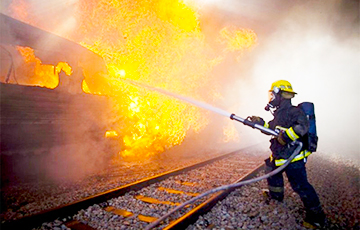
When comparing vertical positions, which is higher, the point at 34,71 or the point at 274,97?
the point at 34,71

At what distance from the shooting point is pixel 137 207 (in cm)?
464

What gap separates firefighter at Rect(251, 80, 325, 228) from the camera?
13.8 feet

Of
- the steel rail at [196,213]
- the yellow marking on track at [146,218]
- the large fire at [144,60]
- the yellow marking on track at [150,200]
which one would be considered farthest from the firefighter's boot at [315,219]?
the large fire at [144,60]

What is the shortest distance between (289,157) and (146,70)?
33.6ft

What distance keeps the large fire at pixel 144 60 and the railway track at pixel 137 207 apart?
4.68 metres

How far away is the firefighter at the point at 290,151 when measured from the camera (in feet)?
13.8

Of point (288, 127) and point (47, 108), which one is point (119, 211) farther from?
point (47, 108)

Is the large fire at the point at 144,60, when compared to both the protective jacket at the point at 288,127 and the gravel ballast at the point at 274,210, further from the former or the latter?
the protective jacket at the point at 288,127

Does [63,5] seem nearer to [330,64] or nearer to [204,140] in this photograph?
[204,140]

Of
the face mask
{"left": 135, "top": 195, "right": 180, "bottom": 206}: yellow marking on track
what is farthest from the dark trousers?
{"left": 135, "top": 195, "right": 180, "bottom": 206}: yellow marking on track

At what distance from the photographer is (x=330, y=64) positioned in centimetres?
3934

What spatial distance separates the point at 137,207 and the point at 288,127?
3374 millimetres

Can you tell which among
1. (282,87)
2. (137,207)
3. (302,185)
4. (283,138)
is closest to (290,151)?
(283,138)

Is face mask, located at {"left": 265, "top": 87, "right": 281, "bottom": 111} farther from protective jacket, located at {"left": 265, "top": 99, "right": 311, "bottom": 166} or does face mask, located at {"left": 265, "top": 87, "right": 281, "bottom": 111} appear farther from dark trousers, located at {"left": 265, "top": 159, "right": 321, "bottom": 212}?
dark trousers, located at {"left": 265, "top": 159, "right": 321, "bottom": 212}
